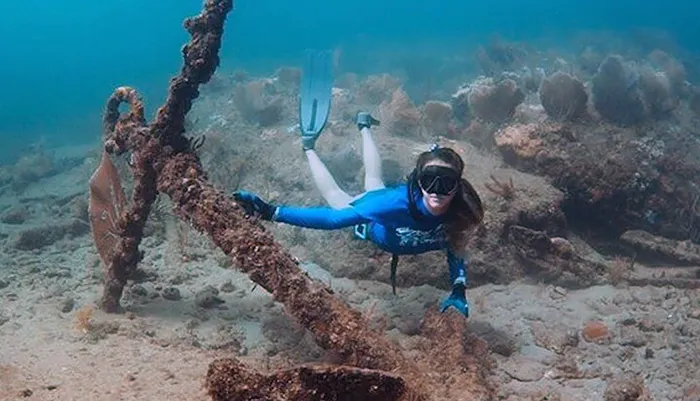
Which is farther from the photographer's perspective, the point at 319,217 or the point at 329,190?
the point at 329,190

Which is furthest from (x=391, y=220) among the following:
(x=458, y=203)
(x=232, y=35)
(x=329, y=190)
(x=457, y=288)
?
(x=232, y=35)

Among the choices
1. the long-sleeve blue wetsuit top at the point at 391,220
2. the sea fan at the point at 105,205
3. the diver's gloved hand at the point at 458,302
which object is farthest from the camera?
the sea fan at the point at 105,205

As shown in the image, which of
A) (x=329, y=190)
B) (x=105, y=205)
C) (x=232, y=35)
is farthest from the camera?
(x=232, y=35)

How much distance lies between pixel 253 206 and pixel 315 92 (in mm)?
3506

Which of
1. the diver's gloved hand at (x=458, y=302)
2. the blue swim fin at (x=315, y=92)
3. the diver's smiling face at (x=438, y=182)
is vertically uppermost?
the blue swim fin at (x=315, y=92)

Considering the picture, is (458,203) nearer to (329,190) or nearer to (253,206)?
(253,206)

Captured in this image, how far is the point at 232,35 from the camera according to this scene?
64625 mm

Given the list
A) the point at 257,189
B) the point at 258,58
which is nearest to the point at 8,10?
the point at 258,58

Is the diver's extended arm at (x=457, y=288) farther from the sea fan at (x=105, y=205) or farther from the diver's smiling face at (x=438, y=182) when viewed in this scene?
the sea fan at (x=105, y=205)

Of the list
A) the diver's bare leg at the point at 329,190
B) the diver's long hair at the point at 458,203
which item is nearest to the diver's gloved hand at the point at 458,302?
the diver's long hair at the point at 458,203

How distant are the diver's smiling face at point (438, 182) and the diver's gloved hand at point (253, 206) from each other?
1.48m

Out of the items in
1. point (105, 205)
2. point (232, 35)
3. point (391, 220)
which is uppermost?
point (232, 35)

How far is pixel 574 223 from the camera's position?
8703 mm

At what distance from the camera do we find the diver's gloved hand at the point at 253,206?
5.14m
